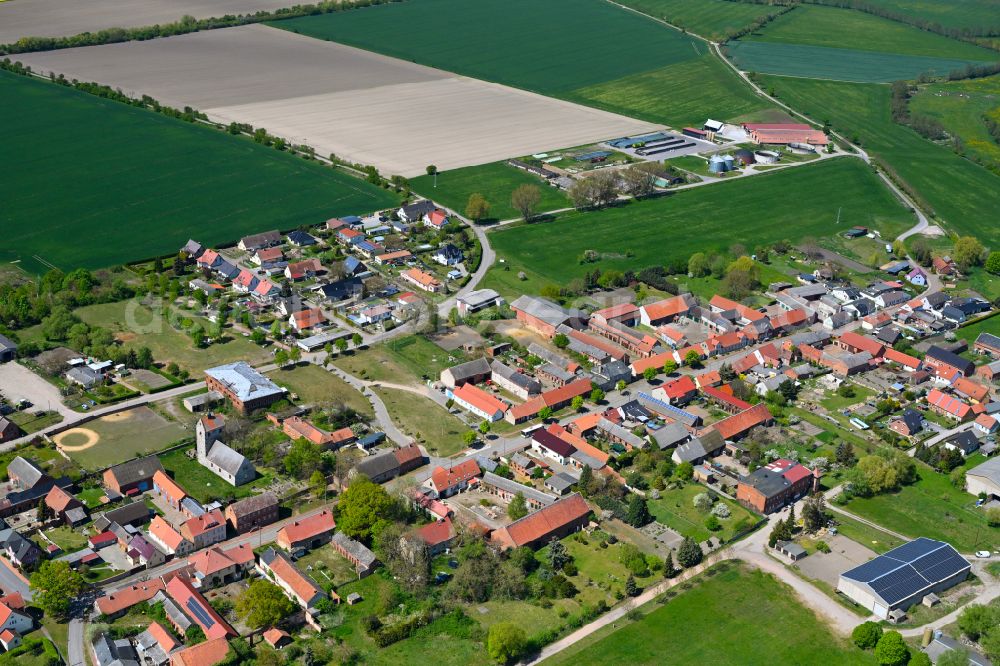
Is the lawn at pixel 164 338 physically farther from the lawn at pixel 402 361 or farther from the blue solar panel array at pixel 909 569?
the blue solar panel array at pixel 909 569

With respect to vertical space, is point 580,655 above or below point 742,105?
below

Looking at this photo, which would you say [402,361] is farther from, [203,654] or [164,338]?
[203,654]

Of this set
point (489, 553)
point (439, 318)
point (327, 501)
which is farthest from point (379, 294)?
point (489, 553)

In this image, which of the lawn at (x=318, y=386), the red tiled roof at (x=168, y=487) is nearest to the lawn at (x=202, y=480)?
the red tiled roof at (x=168, y=487)

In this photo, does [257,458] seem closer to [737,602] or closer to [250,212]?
[737,602]

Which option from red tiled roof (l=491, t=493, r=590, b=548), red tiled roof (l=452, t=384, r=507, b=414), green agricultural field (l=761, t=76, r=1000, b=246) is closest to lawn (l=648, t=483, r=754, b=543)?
red tiled roof (l=491, t=493, r=590, b=548)

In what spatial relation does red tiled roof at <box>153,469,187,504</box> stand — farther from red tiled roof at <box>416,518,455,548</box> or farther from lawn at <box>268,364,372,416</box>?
red tiled roof at <box>416,518,455,548</box>

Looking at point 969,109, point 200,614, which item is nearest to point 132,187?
point 200,614
